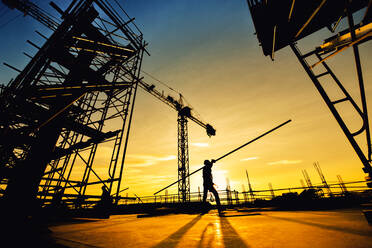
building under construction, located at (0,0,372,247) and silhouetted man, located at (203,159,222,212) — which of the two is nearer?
building under construction, located at (0,0,372,247)

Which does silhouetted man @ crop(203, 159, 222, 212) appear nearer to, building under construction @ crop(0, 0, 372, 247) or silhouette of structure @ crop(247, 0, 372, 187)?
building under construction @ crop(0, 0, 372, 247)

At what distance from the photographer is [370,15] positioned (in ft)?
8.09

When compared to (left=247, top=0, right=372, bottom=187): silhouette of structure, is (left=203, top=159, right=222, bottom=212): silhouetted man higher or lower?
lower

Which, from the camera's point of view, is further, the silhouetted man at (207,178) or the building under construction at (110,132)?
the silhouetted man at (207,178)

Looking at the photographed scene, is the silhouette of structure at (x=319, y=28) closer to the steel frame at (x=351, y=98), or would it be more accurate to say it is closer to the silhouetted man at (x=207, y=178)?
the steel frame at (x=351, y=98)

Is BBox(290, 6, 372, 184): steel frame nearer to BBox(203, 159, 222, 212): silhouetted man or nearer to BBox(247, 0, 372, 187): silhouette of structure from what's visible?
BBox(247, 0, 372, 187): silhouette of structure

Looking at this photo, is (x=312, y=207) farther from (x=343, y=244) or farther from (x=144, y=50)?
(x=144, y=50)

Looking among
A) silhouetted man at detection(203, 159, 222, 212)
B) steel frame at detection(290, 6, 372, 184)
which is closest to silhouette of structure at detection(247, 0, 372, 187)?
steel frame at detection(290, 6, 372, 184)

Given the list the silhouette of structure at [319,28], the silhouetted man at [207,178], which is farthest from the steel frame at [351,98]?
the silhouetted man at [207,178]

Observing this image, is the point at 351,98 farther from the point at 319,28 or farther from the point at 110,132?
the point at 110,132

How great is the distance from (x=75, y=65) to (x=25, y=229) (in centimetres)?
859

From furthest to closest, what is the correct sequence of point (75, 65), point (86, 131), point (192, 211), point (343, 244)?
point (86, 131) → point (75, 65) → point (192, 211) → point (343, 244)

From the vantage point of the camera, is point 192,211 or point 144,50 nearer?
point 192,211

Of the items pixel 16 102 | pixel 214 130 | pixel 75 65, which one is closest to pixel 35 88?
pixel 16 102
